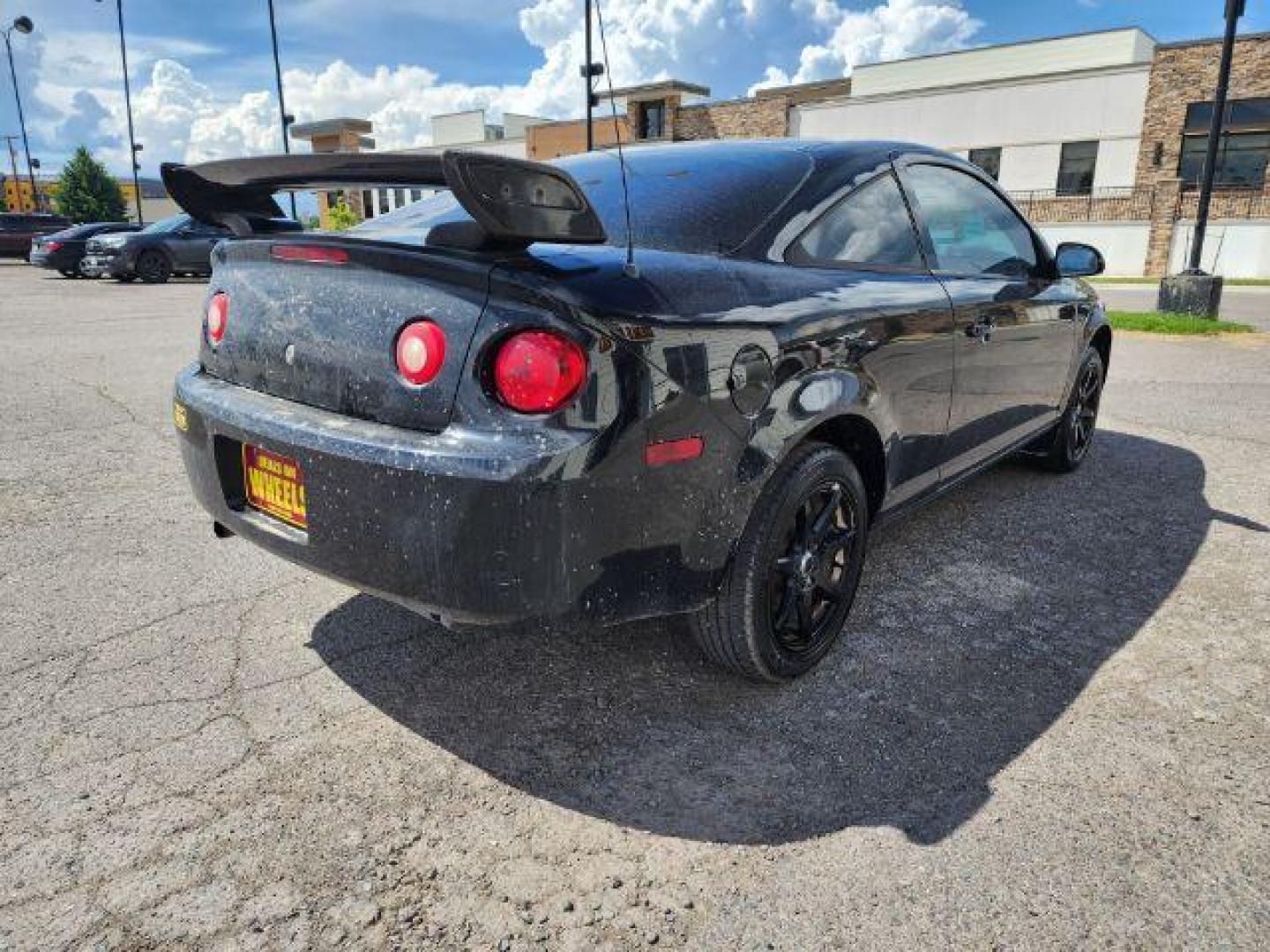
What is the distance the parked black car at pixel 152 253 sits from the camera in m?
18.6

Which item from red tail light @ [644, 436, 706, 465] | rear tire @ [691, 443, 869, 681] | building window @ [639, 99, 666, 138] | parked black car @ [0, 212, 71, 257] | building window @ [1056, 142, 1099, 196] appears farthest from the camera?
building window @ [639, 99, 666, 138]

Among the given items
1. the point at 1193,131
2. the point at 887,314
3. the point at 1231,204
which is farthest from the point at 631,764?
the point at 1193,131

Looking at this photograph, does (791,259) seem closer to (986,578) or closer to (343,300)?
(343,300)

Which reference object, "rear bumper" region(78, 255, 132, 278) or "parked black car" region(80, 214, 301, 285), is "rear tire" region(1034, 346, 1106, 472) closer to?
"parked black car" region(80, 214, 301, 285)

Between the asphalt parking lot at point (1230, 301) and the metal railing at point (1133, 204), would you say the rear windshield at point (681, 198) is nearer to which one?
the asphalt parking lot at point (1230, 301)

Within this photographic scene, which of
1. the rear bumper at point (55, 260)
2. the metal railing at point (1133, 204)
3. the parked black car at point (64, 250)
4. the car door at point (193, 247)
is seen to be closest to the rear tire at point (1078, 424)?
the car door at point (193, 247)

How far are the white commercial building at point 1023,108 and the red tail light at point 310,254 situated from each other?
28395mm

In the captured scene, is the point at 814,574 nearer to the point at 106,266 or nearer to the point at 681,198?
the point at 681,198

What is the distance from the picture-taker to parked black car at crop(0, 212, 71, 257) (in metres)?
26.2

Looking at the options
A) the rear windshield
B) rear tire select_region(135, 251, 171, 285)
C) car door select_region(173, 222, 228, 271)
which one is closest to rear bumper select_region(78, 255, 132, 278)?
rear tire select_region(135, 251, 171, 285)

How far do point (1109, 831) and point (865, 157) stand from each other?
6.78 feet

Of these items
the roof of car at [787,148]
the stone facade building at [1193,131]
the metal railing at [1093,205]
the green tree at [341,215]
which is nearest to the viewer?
the roof of car at [787,148]

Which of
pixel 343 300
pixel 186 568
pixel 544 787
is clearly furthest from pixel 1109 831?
pixel 186 568

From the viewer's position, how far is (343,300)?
6.90 ft
